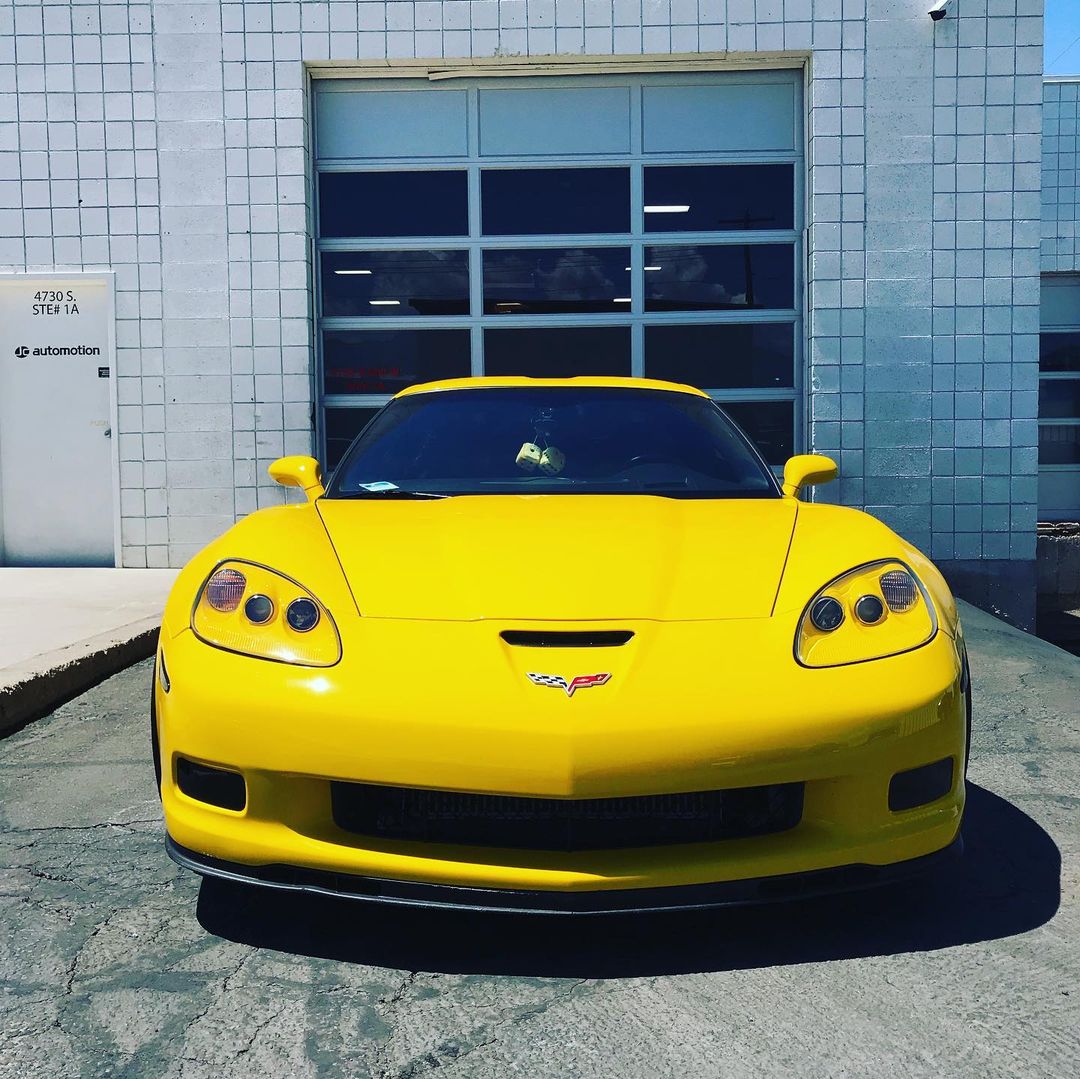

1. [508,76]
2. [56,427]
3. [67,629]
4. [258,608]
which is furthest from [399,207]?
[258,608]

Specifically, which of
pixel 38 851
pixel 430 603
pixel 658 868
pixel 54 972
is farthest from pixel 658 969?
pixel 38 851

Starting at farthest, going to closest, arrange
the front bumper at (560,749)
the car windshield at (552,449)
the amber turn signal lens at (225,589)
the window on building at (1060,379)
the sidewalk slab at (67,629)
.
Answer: the window on building at (1060,379), the sidewalk slab at (67,629), the car windshield at (552,449), the amber turn signal lens at (225,589), the front bumper at (560,749)

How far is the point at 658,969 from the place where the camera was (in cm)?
200

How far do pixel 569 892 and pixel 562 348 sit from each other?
6.59 m

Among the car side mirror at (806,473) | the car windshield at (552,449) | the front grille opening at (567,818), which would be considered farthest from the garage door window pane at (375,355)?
the front grille opening at (567,818)

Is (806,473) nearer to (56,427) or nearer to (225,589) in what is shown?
(225,589)

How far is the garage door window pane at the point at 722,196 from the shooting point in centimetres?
805

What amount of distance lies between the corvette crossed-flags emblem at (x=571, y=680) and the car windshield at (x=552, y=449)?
1093 millimetres

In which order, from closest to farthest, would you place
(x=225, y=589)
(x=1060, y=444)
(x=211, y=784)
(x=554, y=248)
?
(x=211, y=784) → (x=225, y=589) → (x=554, y=248) → (x=1060, y=444)

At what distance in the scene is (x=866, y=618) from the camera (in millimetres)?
2178

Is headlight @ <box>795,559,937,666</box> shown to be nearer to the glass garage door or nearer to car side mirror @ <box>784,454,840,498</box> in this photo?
car side mirror @ <box>784,454,840,498</box>

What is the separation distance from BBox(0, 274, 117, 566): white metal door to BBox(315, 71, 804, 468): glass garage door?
1.68m

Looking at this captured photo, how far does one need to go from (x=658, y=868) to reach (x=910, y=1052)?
489mm

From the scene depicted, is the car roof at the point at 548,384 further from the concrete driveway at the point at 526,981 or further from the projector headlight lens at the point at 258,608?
the concrete driveway at the point at 526,981
